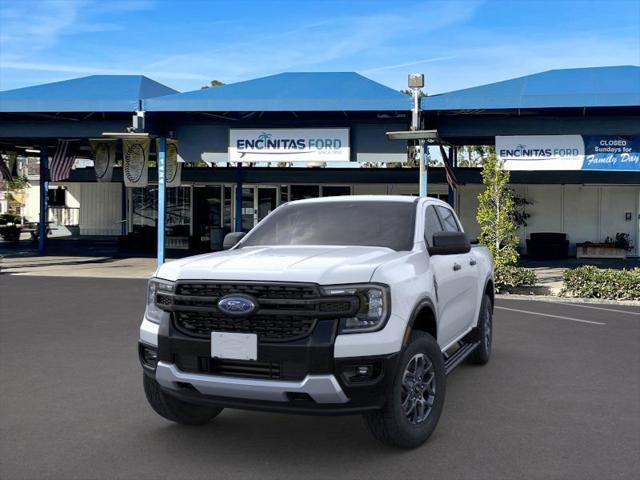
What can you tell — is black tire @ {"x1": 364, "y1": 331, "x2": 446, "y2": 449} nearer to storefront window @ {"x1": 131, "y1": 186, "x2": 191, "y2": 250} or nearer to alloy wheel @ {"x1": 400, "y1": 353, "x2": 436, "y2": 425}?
alloy wheel @ {"x1": 400, "y1": 353, "x2": 436, "y2": 425}

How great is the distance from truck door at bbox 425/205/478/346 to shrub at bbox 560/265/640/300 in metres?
8.22

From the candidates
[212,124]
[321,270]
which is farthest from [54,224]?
[321,270]

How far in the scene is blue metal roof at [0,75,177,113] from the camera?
18859 millimetres

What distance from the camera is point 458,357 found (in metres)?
6.04

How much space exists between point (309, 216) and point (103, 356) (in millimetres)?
3386

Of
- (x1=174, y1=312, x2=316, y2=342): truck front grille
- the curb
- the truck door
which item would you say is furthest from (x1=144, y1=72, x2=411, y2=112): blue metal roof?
(x1=174, y1=312, x2=316, y2=342): truck front grille

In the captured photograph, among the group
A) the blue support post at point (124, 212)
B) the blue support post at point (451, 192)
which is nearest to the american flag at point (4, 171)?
the blue support post at point (124, 212)

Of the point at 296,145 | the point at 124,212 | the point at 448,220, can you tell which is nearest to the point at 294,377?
the point at 448,220

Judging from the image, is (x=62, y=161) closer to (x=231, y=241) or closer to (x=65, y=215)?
(x=65, y=215)

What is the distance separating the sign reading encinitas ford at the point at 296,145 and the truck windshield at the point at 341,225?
12.9 m

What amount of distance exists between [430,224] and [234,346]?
2.48 m

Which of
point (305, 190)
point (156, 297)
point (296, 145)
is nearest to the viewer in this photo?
point (156, 297)

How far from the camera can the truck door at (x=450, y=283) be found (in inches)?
215

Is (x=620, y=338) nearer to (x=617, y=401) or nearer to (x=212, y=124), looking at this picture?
(x=617, y=401)
